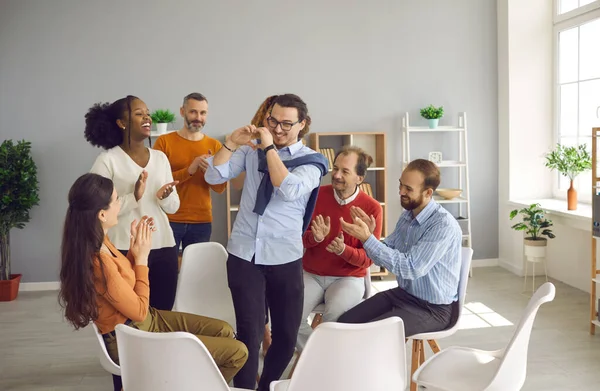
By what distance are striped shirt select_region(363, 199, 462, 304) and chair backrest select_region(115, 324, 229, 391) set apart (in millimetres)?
1060

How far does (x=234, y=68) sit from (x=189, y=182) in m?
2.43

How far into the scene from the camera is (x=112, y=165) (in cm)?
318

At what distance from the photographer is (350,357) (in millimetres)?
2020

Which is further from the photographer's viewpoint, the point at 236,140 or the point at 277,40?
the point at 277,40

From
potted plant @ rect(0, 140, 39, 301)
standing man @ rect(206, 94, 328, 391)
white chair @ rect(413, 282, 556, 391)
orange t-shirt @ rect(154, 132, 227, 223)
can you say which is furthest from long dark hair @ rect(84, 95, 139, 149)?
potted plant @ rect(0, 140, 39, 301)

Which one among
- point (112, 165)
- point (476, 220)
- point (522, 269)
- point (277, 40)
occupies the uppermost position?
point (277, 40)

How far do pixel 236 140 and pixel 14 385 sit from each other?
220cm

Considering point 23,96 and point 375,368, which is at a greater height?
point 23,96

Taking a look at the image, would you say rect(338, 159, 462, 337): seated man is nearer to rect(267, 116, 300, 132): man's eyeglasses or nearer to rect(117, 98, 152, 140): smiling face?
rect(267, 116, 300, 132): man's eyeglasses

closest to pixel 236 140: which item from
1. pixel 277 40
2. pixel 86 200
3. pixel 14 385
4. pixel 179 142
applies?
pixel 86 200

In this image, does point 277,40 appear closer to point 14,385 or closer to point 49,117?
point 49,117

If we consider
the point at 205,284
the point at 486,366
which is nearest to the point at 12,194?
the point at 205,284

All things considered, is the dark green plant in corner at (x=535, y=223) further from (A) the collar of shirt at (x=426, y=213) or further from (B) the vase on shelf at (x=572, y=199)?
(A) the collar of shirt at (x=426, y=213)

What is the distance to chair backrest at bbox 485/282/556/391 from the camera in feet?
7.14
